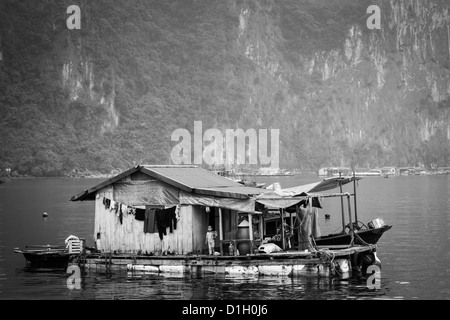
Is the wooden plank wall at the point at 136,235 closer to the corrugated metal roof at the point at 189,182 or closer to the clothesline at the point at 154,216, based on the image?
the clothesline at the point at 154,216

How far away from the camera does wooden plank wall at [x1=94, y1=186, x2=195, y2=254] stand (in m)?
27.4

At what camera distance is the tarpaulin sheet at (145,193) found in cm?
2778

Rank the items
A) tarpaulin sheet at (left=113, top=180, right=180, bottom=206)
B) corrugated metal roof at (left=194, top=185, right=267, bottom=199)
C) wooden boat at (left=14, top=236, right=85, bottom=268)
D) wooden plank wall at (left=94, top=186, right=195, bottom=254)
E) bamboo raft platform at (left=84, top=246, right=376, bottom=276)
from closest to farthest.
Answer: bamboo raft platform at (left=84, top=246, right=376, bottom=276) → corrugated metal roof at (left=194, top=185, right=267, bottom=199) → wooden plank wall at (left=94, top=186, right=195, bottom=254) → tarpaulin sheet at (left=113, top=180, right=180, bottom=206) → wooden boat at (left=14, top=236, right=85, bottom=268)

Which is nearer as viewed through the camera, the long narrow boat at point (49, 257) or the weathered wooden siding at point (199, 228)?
the weathered wooden siding at point (199, 228)

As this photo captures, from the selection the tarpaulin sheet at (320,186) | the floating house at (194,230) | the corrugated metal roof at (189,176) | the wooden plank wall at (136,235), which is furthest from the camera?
the tarpaulin sheet at (320,186)

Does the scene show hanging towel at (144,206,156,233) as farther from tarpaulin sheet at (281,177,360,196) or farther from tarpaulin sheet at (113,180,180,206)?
tarpaulin sheet at (281,177,360,196)

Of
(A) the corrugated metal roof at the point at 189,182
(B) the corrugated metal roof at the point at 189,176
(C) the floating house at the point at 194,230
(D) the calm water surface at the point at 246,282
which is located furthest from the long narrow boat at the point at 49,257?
(B) the corrugated metal roof at the point at 189,176

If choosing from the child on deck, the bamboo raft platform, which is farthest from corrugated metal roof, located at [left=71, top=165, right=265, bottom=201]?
the bamboo raft platform

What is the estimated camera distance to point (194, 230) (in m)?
27.4

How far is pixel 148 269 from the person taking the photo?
2730 cm

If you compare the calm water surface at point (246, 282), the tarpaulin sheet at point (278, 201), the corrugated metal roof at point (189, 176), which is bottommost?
the calm water surface at point (246, 282)

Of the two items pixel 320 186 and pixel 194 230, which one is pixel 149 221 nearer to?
pixel 194 230
